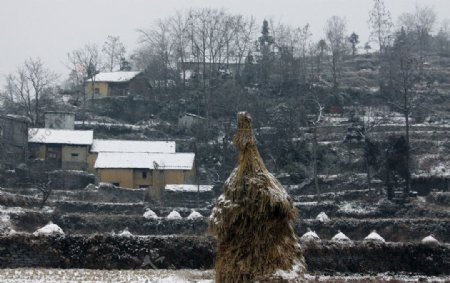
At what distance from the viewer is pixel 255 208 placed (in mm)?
14734

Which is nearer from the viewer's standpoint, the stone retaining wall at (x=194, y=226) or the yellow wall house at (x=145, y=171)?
the stone retaining wall at (x=194, y=226)

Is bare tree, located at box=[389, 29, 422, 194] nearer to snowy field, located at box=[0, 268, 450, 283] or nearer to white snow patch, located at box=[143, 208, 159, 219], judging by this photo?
white snow patch, located at box=[143, 208, 159, 219]

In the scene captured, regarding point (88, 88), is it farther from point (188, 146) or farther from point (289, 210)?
point (289, 210)

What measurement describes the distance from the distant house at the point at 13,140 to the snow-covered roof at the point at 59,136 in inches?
46.4

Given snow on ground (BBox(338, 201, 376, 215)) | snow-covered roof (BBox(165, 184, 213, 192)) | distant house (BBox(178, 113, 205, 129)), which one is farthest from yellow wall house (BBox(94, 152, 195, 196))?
snow on ground (BBox(338, 201, 376, 215))

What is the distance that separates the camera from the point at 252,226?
1484cm

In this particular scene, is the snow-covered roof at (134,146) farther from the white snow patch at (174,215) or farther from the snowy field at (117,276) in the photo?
the snowy field at (117,276)

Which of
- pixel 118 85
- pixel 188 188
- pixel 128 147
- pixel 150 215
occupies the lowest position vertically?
pixel 150 215

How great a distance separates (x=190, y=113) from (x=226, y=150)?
1378 cm

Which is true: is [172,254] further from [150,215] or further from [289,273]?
[150,215]

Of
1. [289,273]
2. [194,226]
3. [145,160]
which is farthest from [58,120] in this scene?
[289,273]

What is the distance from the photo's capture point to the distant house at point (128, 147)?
67000 millimetres

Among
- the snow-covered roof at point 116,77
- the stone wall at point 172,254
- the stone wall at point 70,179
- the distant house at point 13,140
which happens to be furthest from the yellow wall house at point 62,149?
the stone wall at point 172,254

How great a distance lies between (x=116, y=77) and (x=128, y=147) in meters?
22.6
